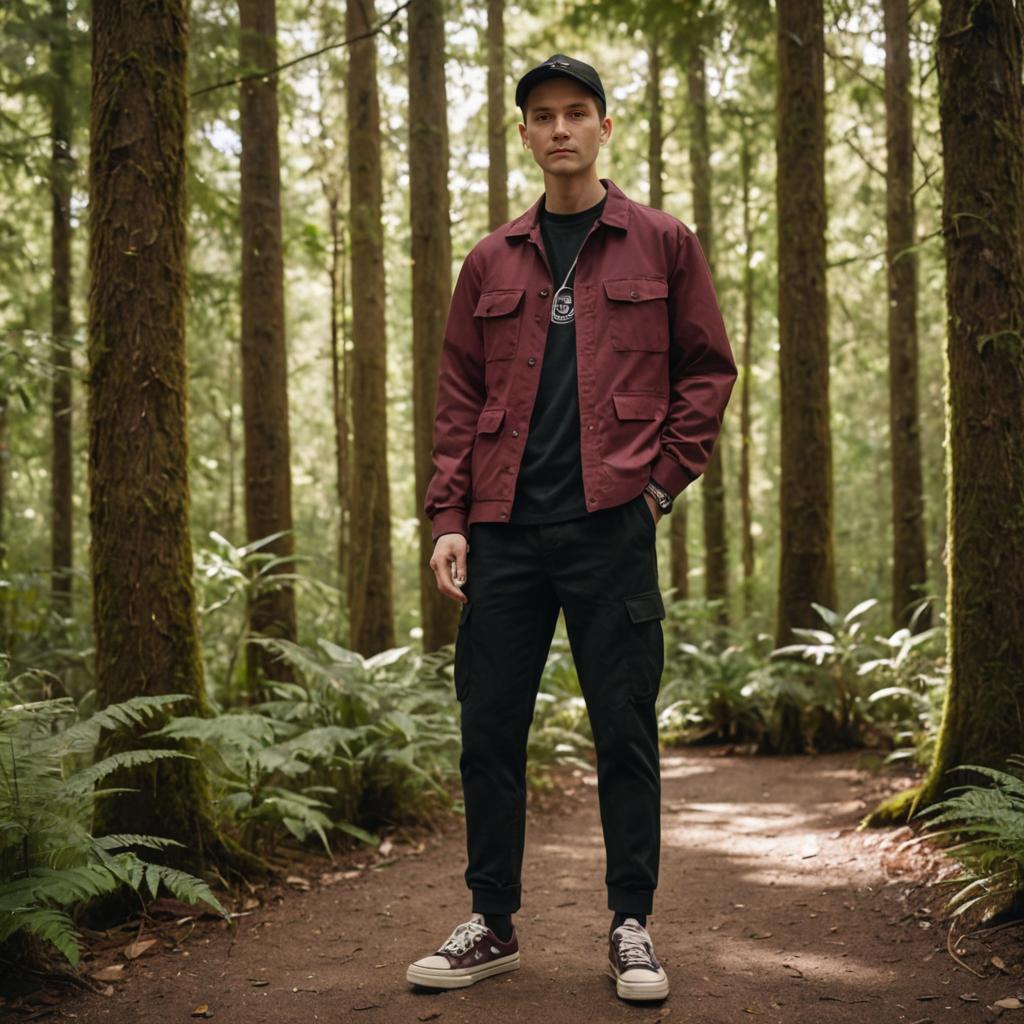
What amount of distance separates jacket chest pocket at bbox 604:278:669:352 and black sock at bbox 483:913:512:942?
206cm

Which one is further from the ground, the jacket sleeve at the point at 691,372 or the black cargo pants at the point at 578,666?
the jacket sleeve at the point at 691,372

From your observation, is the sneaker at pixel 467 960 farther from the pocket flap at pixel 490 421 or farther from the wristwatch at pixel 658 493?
the pocket flap at pixel 490 421

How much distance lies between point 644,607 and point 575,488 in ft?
1.56

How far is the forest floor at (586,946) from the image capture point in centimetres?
334

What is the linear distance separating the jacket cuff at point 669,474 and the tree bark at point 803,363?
7.22 m

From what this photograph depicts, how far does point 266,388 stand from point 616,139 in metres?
11.0

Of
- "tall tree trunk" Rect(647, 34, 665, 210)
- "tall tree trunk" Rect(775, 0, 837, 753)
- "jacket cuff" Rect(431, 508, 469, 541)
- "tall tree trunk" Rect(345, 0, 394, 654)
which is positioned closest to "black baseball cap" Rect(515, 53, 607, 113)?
"jacket cuff" Rect(431, 508, 469, 541)

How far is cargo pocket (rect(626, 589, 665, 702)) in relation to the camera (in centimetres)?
351

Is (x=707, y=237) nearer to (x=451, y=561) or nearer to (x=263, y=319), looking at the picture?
(x=263, y=319)

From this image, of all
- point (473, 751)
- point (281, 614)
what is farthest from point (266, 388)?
point (473, 751)

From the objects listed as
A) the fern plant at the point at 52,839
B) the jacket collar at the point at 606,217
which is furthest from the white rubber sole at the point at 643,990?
the jacket collar at the point at 606,217

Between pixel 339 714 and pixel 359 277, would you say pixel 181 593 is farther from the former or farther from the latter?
pixel 359 277

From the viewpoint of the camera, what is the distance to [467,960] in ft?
11.6

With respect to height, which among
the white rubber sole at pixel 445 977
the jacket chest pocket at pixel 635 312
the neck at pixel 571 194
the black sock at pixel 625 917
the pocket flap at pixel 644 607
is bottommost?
the white rubber sole at pixel 445 977
